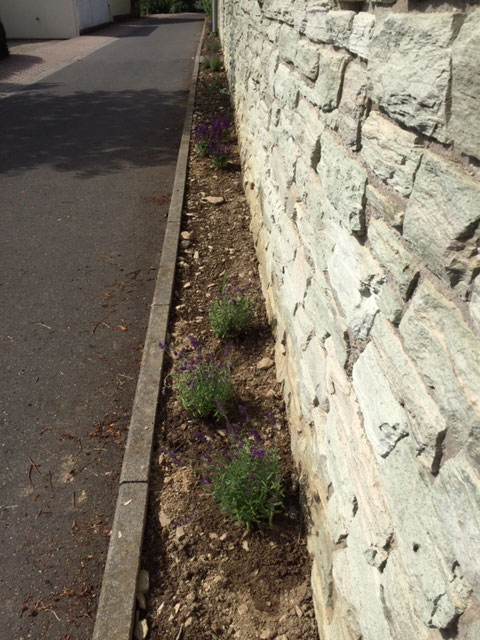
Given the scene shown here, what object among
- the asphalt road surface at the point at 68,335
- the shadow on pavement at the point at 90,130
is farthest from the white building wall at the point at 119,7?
the asphalt road surface at the point at 68,335

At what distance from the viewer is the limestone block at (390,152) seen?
134cm

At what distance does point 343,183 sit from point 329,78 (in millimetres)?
485

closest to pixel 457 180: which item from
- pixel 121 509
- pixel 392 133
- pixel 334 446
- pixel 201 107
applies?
pixel 392 133

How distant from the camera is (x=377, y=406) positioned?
5.22ft

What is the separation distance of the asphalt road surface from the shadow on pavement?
0.05m

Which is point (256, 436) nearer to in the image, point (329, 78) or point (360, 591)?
point (360, 591)

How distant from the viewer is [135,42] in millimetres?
22234

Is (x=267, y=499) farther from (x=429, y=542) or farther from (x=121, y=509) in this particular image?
(x=429, y=542)

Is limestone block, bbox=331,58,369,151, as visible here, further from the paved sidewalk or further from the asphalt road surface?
the paved sidewalk

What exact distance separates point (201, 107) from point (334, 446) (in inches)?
363

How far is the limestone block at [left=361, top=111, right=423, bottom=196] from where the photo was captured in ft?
4.39

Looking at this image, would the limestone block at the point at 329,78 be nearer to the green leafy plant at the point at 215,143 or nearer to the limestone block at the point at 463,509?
the limestone block at the point at 463,509

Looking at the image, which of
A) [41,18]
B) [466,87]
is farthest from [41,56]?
[466,87]

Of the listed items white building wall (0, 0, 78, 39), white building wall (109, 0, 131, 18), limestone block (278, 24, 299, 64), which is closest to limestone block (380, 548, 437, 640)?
limestone block (278, 24, 299, 64)
